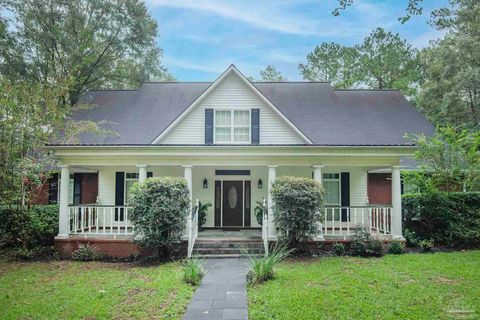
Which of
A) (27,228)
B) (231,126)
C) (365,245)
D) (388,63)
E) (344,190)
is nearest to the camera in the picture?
(365,245)

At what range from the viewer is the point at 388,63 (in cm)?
2672

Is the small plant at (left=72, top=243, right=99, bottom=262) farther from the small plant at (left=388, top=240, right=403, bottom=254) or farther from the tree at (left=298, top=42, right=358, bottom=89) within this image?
the tree at (left=298, top=42, right=358, bottom=89)

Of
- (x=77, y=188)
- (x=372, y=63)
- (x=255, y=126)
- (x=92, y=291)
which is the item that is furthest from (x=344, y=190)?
(x=372, y=63)

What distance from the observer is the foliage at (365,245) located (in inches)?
407

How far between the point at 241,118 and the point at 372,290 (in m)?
7.84

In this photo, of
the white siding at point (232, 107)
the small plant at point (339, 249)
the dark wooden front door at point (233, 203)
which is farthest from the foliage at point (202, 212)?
the small plant at point (339, 249)

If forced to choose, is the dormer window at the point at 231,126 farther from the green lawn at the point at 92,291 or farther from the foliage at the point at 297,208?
the green lawn at the point at 92,291

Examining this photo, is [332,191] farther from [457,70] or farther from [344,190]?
[457,70]

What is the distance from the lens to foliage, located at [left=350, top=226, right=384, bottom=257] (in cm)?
1034

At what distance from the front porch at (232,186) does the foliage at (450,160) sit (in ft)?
3.63

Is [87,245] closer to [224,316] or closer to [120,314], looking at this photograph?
[120,314]

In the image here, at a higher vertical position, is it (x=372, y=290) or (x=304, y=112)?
(x=304, y=112)

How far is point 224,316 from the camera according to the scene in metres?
5.76

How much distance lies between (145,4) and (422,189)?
63.0 ft
